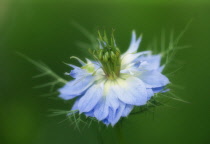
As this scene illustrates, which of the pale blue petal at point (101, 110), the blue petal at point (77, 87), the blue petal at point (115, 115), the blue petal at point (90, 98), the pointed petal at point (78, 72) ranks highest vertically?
the pointed petal at point (78, 72)

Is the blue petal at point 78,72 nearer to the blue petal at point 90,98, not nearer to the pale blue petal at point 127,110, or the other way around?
the blue petal at point 90,98

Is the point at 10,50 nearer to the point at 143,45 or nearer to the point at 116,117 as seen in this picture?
the point at 143,45

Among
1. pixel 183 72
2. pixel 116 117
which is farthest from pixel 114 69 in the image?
pixel 183 72

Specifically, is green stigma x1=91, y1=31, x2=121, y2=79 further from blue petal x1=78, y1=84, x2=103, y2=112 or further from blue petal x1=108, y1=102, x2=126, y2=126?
blue petal x1=108, y1=102, x2=126, y2=126

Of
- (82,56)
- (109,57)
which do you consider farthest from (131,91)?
(82,56)

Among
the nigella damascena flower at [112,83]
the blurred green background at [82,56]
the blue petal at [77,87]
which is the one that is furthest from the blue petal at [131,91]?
Answer: the blurred green background at [82,56]

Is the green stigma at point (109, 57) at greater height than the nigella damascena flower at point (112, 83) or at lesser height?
greater

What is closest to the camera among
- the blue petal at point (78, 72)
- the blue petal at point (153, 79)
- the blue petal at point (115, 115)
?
the blue petal at point (115, 115)

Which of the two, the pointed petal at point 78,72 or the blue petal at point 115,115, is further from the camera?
the pointed petal at point 78,72
